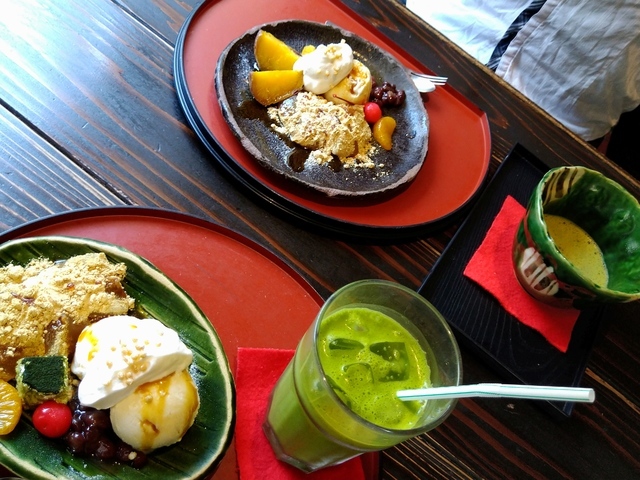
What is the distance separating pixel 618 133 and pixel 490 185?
1.97 meters

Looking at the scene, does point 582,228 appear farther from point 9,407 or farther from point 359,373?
point 9,407

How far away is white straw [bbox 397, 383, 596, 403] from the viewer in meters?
0.62

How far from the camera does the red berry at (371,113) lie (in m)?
1.51

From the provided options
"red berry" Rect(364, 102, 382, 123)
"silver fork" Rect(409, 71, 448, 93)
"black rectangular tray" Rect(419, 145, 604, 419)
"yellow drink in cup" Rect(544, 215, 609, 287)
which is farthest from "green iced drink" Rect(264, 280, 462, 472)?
"silver fork" Rect(409, 71, 448, 93)

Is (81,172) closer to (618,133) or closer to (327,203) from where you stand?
(327,203)

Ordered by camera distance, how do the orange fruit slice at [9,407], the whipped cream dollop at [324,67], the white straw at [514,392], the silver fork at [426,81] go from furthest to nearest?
the silver fork at [426,81] → the whipped cream dollop at [324,67] → the orange fruit slice at [9,407] → the white straw at [514,392]

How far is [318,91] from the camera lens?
1472 millimetres

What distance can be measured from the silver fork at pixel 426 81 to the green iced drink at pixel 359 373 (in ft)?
3.04

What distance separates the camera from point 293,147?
4.43 feet

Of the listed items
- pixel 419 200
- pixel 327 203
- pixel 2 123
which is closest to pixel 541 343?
pixel 419 200

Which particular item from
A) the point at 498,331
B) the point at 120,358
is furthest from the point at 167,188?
the point at 498,331

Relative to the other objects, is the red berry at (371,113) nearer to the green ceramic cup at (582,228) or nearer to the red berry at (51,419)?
the green ceramic cup at (582,228)

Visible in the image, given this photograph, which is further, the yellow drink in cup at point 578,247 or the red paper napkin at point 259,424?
the yellow drink in cup at point 578,247

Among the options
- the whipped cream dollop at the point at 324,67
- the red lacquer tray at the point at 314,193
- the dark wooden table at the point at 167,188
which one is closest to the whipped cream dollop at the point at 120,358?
the dark wooden table at the point at 167,188
